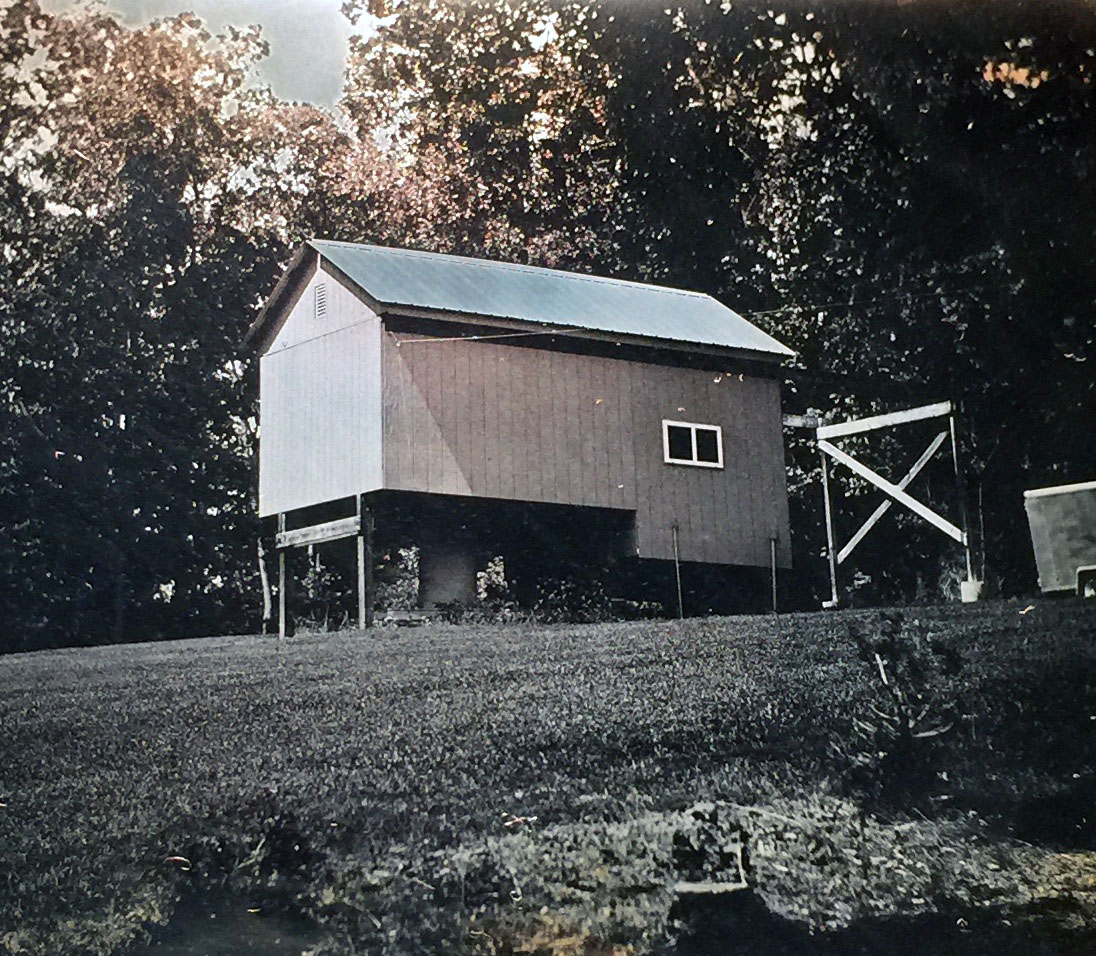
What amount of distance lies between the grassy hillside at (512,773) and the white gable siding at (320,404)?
38cm

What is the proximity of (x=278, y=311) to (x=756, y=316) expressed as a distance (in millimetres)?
1276

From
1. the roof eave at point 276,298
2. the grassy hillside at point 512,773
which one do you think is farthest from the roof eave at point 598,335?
the grassy hillside at point 512,773

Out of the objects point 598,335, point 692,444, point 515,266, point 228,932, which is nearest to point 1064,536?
point 692,444

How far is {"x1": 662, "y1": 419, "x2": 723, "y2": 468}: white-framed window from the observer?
12.8 feet

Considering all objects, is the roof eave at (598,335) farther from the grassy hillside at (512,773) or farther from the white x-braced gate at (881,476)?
the grassy hillside at (512,773)

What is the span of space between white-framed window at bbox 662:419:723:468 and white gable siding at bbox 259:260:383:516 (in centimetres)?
79

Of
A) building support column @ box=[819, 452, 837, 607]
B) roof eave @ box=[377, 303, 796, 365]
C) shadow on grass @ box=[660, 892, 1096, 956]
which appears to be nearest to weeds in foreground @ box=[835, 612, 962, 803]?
building support column @ box=[819, 452, 837, 607]

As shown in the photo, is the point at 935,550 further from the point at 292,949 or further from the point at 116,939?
the point at 116,939

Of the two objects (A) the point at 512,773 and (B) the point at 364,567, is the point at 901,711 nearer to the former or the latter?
(A) the point at 512,773

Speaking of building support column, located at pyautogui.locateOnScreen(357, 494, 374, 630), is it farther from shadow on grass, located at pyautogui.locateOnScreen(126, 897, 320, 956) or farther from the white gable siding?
shadow on grass, located at pyautogui.locateOnScreen(126, 897, 320, 956)

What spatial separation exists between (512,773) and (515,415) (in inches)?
38.9

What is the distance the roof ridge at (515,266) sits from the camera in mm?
3676

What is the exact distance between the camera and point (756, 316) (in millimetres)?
3977

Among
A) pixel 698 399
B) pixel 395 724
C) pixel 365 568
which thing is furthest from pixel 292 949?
pixel 698 399
